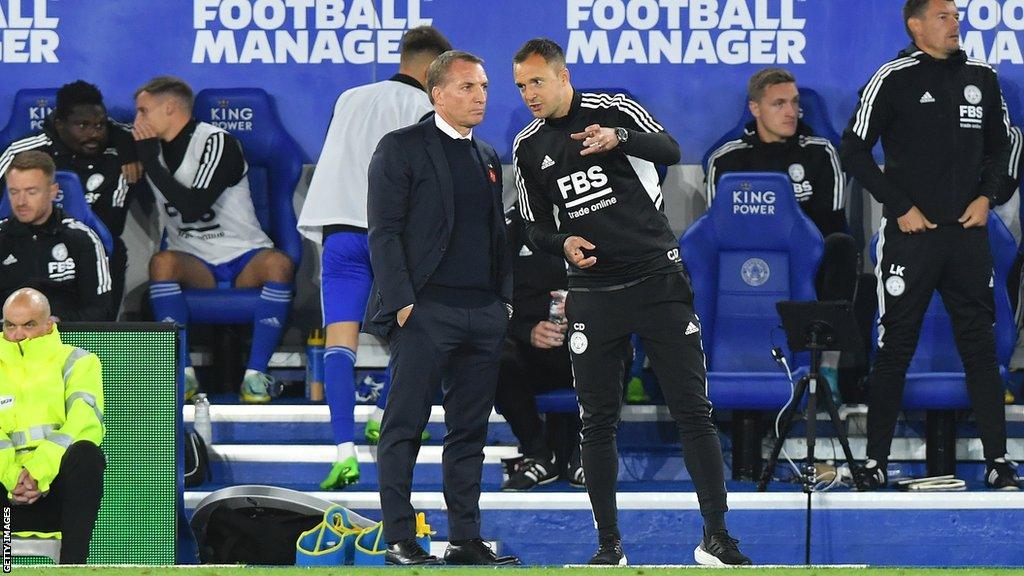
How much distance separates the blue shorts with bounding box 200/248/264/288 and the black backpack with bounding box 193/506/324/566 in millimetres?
1806

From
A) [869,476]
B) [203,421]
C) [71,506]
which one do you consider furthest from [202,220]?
[869,476]

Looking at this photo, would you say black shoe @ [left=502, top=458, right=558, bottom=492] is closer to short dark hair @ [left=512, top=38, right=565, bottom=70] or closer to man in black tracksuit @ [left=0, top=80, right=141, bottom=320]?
short dark hair @ [left=512, top=38, right=565, bottom=70]

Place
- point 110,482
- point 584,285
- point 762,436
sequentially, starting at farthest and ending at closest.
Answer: point 762,436 < point 110,482 < point 584,285

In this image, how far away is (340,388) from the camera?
6133 mm

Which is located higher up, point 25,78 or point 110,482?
point 25,78

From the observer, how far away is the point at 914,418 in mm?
6863

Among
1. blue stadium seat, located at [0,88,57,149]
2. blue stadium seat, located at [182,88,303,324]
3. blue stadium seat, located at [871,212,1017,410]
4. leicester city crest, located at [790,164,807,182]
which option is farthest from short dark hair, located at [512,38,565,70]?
blue stadium seat, located at [0,88,57,149]

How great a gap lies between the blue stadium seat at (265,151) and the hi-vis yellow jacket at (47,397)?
225 centimetres

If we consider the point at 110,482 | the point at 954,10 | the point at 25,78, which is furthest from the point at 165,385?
the point at 954,10

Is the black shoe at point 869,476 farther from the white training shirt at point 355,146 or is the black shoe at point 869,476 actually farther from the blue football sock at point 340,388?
the white training shirt at point 355,146

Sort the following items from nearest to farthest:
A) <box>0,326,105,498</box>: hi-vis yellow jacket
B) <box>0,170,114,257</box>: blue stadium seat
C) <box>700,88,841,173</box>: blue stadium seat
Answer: <box>0,326,105,498</box>: hi-vis yellow jacket < <box>0,170,114,257</box>: blue stadium seat < <box>700,88,841,173</box>: blue stadium seat

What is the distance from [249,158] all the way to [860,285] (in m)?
2.94

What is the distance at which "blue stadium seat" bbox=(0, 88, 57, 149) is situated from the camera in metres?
7.67

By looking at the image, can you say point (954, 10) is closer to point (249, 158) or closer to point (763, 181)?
point (763, 181)
